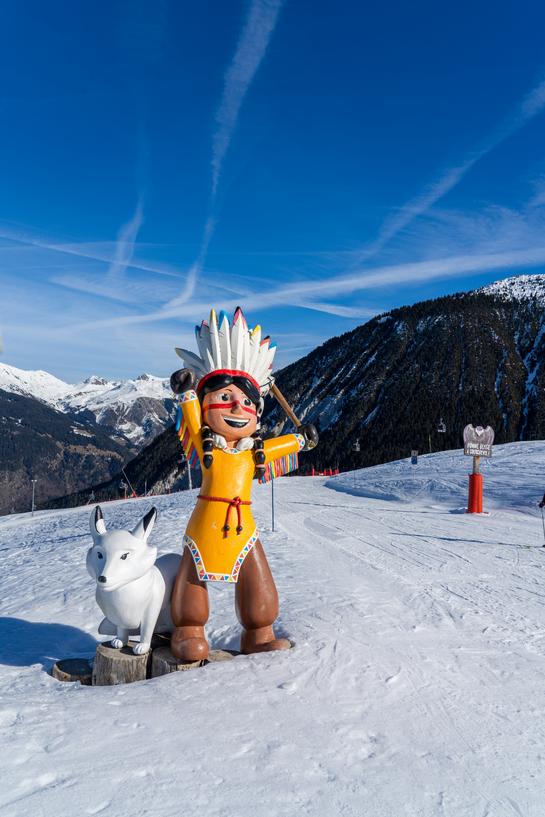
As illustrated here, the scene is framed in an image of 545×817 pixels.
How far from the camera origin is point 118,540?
15.7ft

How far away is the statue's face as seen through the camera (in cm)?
521

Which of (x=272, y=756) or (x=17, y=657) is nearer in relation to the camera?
(x=272, y=756)

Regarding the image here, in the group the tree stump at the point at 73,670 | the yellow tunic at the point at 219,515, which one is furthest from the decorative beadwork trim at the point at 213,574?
the tree stump at the point at 73,670

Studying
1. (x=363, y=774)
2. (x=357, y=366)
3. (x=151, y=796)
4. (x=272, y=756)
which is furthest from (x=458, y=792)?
(x=357, y=366)

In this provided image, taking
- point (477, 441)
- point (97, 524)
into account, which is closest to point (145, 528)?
point (97, 524)

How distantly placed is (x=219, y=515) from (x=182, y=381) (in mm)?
1219

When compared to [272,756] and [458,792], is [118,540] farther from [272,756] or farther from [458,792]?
[458,792]

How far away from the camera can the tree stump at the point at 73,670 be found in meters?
4.63

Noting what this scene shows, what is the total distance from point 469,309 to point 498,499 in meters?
117

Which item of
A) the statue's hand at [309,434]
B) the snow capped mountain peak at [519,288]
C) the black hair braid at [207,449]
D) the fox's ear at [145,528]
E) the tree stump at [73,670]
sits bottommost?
the tree stump at [73,670]

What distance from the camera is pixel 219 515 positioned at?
4.96 metres

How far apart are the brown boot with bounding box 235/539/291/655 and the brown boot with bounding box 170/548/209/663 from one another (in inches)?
13.3

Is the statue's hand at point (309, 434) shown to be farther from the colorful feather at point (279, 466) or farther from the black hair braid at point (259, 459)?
the black hair braid at point (259, 459)

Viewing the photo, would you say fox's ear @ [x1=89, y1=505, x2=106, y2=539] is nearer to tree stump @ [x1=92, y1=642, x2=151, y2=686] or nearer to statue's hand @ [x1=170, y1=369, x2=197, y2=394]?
tree stump @ [x1=92, y1=642, x2=151, y2=686]
